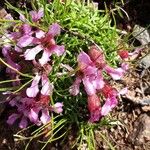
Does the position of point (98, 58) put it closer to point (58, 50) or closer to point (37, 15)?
point (58, 50)

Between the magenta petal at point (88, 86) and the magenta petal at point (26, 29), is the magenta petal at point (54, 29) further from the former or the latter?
the magenta petal at point (88, 86)

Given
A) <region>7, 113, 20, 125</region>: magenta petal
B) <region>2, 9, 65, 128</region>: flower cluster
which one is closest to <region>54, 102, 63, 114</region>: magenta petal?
<region>2, 9, 65, 128</region>: flower cluster

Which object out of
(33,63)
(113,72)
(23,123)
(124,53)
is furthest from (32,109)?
(124,53)

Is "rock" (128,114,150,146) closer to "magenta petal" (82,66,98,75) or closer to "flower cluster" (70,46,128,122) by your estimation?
"flower cluster" (70,46,128,122)

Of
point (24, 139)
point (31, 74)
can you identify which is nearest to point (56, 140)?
point (24, 139)

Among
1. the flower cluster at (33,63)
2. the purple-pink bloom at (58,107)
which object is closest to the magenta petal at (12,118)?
the flower cluster at (33,63)

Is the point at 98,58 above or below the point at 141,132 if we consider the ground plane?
above
